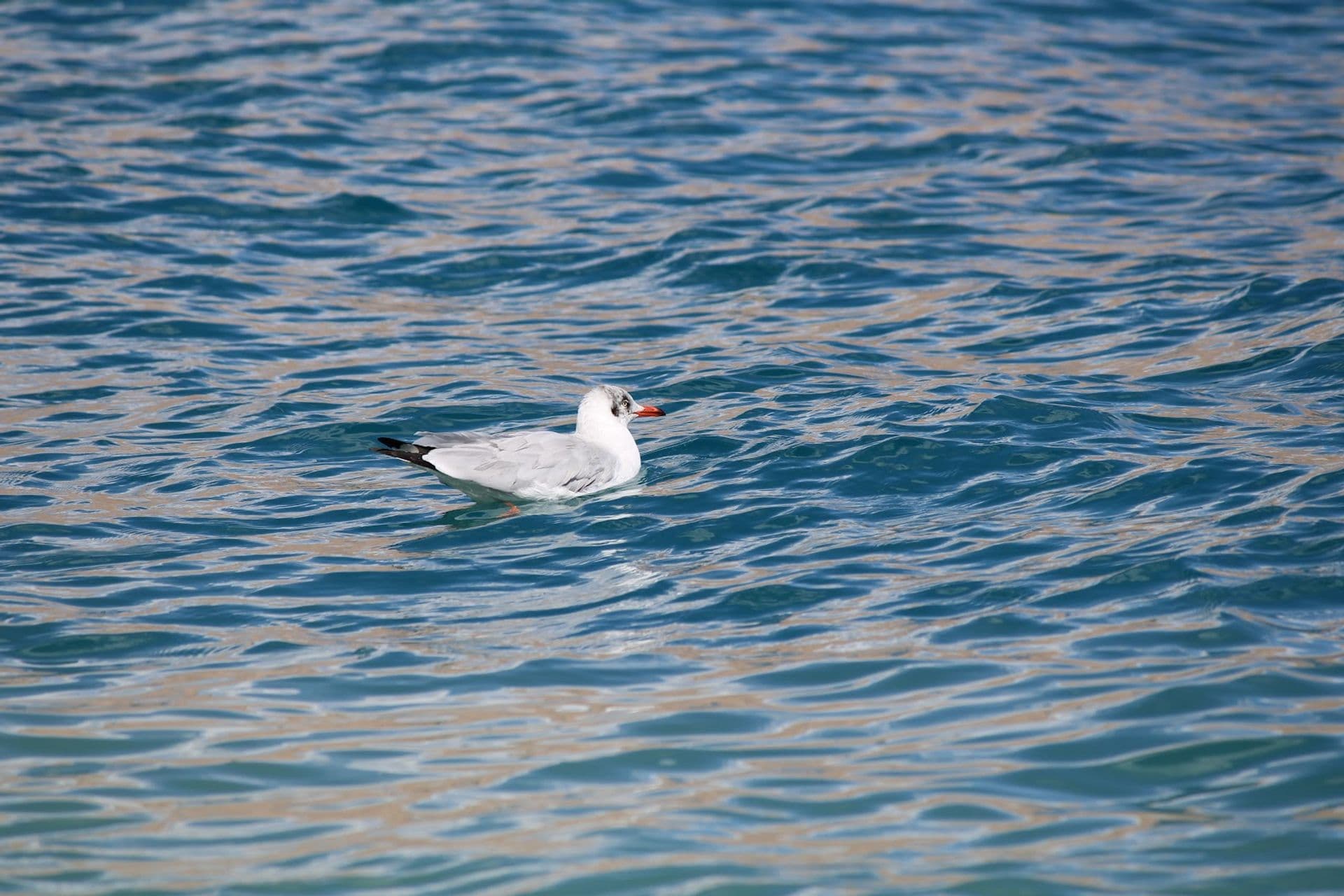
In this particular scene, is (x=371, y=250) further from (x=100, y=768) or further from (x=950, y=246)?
(x=100, y=768)

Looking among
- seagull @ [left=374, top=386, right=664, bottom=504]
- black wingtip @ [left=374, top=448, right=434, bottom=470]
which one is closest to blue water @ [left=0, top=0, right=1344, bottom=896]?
seagull @ [left=374, top=386, right=664, bottom=504]

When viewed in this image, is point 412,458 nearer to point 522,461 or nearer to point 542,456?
point 522,461

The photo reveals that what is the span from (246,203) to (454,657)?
31.7 feet

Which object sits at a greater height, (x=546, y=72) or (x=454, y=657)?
(x=546, y=72)

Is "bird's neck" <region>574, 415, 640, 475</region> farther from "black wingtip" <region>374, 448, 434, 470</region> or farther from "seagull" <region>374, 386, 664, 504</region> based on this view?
"black wingtip" <region>374, 448, 434, 470</region>

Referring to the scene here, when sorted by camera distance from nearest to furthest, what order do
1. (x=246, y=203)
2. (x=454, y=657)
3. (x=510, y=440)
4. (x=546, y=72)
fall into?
(x=454, y=657)
(x=510, y=440)
(x=246, y=203)
(x=546, y=72)

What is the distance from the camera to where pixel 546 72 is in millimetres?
19641

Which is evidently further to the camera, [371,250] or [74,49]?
[74,49]

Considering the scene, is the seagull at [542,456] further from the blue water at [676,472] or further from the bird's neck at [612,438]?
the blue water at [676,472]

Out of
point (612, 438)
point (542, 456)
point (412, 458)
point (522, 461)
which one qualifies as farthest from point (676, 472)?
point (412, 458)

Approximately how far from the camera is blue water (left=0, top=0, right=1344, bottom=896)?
5730mm

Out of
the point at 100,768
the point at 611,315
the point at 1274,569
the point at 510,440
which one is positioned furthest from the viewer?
the point at 611,315

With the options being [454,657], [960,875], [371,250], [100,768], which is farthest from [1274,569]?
[371,250]

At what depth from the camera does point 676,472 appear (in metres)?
9.91
